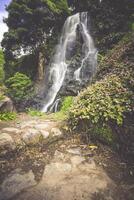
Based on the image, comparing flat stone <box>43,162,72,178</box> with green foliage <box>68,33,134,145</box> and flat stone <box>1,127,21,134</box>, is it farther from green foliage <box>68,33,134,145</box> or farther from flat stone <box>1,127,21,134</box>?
flat stone <box>1,127,21,134</box>

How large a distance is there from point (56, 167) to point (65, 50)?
1464cm

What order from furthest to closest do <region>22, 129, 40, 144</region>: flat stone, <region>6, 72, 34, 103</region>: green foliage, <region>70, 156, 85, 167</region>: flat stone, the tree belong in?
the tree
<region>6, 72, 34, 103</region>: green foliage
<region>22, 129, 40, 144</region>: flat stone
<region>70, 156, 85, 167</region>: flat stone

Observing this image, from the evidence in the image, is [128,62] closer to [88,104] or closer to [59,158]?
[88,104]

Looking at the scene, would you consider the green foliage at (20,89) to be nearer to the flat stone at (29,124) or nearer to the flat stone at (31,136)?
the flat stone at (29,124)

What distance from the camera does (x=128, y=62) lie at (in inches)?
235

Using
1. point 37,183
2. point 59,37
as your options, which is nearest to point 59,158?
point 37,183

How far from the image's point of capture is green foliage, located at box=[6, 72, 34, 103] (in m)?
17.2

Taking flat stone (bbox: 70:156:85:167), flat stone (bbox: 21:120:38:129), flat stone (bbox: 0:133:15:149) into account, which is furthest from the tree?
flat stone (bbox: 70:156:85:167)

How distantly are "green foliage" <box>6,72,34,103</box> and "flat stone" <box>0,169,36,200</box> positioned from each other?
13.1 meters

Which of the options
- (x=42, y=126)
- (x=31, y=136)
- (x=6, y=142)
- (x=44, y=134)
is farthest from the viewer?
(x=42, y=126)

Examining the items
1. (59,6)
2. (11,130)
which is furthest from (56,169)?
(59,6)

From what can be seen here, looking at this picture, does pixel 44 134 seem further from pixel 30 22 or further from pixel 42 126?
pixel 30 22

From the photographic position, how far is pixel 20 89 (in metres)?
17.3

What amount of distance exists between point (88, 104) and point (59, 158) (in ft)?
4.76
